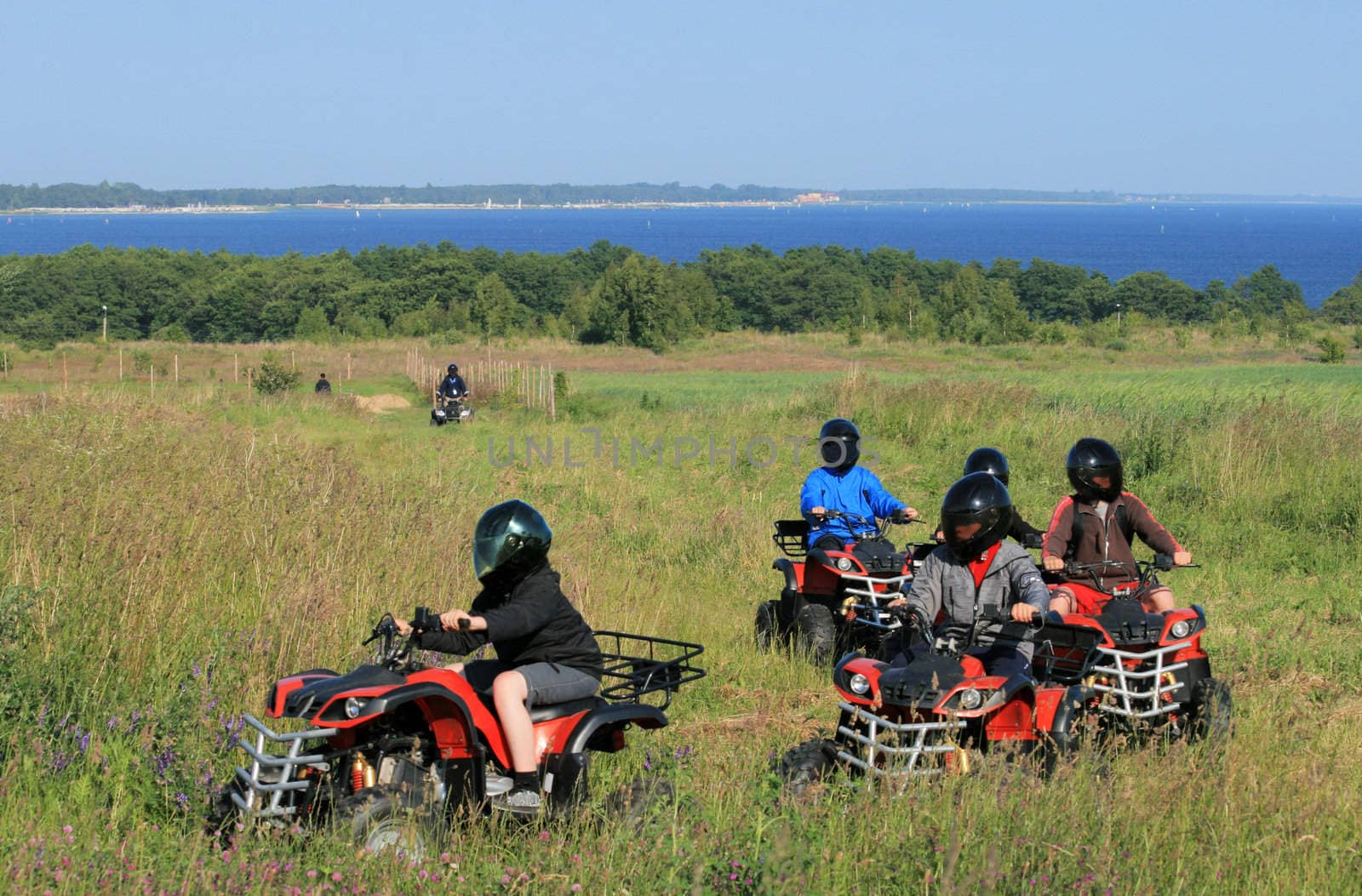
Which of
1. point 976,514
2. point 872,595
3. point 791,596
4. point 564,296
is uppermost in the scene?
point 976,514

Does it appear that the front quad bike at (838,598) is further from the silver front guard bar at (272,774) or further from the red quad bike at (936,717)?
the silver front guard bar at (272,774)

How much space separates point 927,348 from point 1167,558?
53891 millimetres

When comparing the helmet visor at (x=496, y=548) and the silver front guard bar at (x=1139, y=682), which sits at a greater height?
the helmet visor at (x=496, y=548)

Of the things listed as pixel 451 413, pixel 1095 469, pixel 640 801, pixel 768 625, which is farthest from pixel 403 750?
pixel 451 413

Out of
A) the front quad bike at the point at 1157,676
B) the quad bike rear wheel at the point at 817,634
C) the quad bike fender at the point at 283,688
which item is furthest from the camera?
the quad bike rear wheel at the point at 817,634

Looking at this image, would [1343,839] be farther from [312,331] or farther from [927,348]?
[312,331]

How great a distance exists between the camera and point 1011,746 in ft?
18.2

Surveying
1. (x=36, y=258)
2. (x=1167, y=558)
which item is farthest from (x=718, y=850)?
(x=36, y=258)

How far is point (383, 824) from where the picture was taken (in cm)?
471

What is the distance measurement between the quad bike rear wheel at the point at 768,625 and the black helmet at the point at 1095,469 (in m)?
2.67

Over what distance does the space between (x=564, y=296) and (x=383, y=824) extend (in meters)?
111

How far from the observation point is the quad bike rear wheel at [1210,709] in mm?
6730

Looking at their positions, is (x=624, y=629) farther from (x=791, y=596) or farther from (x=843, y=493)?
(x=843, y=493)

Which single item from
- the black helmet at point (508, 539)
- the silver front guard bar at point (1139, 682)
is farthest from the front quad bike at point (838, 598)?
the black helmet at point (508, 539)
